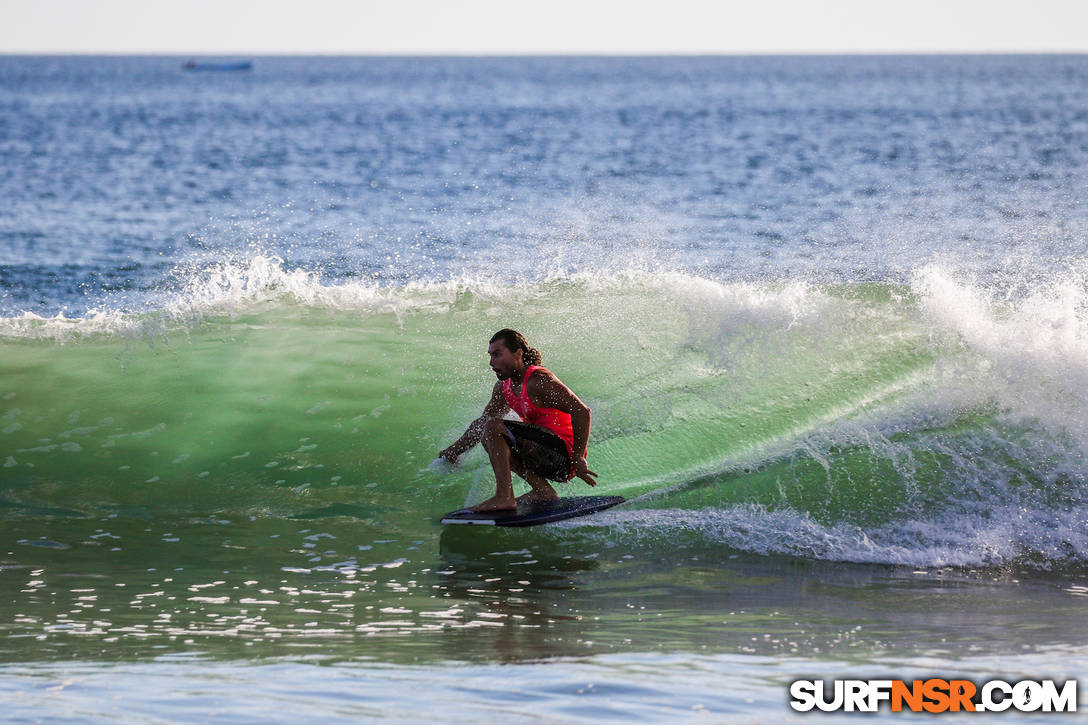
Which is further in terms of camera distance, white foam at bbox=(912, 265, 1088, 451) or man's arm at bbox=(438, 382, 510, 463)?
white foam at bbox=(912, 265, 1088, 451)

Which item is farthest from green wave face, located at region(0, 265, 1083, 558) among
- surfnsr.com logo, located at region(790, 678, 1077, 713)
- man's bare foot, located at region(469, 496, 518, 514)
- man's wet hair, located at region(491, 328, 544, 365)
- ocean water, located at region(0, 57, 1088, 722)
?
surfnsr.com logo, located at region(790, 678, 1077, 713)

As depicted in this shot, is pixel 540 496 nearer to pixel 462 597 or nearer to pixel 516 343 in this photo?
pixel 516 343

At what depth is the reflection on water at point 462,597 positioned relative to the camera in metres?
5.48

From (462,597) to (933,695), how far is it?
2639 millimetres

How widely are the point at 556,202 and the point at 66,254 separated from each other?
10752mm

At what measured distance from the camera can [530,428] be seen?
7.31m

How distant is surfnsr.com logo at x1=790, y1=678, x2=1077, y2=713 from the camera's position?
177 inches

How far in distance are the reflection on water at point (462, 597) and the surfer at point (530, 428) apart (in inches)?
19.7

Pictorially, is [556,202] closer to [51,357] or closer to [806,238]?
[806,238]

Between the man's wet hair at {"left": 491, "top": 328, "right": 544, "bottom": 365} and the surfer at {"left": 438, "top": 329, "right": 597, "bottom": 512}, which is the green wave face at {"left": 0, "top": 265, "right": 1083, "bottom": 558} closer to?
the surfer at {"left": 438, "top": 329, "right": 597, "bottom": 512}

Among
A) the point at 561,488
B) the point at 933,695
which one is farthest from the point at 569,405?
the point at 933,695

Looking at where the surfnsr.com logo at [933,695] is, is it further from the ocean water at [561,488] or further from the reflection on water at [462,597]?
the reflection on water at [462,597]

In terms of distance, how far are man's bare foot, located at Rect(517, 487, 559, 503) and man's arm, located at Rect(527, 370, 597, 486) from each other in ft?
0.95

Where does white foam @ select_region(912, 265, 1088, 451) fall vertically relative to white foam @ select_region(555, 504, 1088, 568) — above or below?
above
